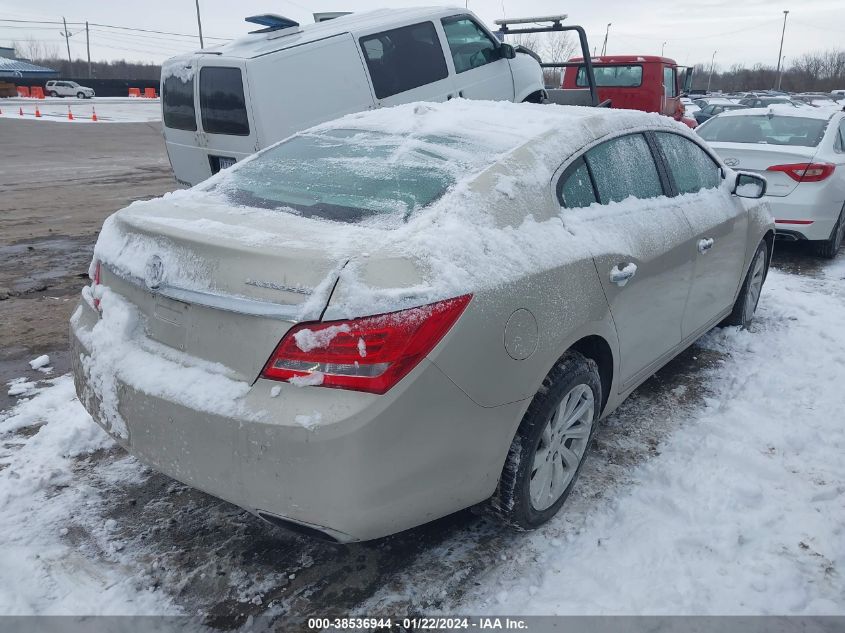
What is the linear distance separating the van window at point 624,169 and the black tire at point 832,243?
4.87 m

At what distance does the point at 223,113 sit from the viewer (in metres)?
6.96

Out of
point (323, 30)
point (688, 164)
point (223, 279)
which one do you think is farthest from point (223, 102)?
point (223, 279)

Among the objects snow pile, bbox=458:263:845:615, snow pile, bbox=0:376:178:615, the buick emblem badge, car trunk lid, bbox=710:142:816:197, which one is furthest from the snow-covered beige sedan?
car trunk lid, bbox=710:142:816:197

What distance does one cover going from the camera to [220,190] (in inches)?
119

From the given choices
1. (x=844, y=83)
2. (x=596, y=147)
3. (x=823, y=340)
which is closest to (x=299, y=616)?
(x=596, y=147)

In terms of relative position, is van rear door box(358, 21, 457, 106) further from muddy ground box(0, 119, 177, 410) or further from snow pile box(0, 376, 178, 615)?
snow pile box(0, 376, 178, 615)

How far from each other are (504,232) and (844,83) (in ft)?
319

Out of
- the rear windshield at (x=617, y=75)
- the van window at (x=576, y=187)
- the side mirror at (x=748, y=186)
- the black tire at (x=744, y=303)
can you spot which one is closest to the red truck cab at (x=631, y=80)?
the rear windshield at (x=617, y=75)

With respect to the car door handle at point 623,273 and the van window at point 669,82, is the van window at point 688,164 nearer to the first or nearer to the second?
the car door handle at point 623,273

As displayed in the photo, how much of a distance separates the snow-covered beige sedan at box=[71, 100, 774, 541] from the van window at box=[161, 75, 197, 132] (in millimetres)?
4712

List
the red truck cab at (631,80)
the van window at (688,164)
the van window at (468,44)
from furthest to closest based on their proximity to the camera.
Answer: the red truck cab at (631,80) → the van window at (468,44) → the van window at (688,164)

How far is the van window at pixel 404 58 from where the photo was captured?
716cm

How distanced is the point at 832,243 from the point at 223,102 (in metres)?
6.68

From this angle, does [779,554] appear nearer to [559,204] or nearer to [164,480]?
[559,204]
